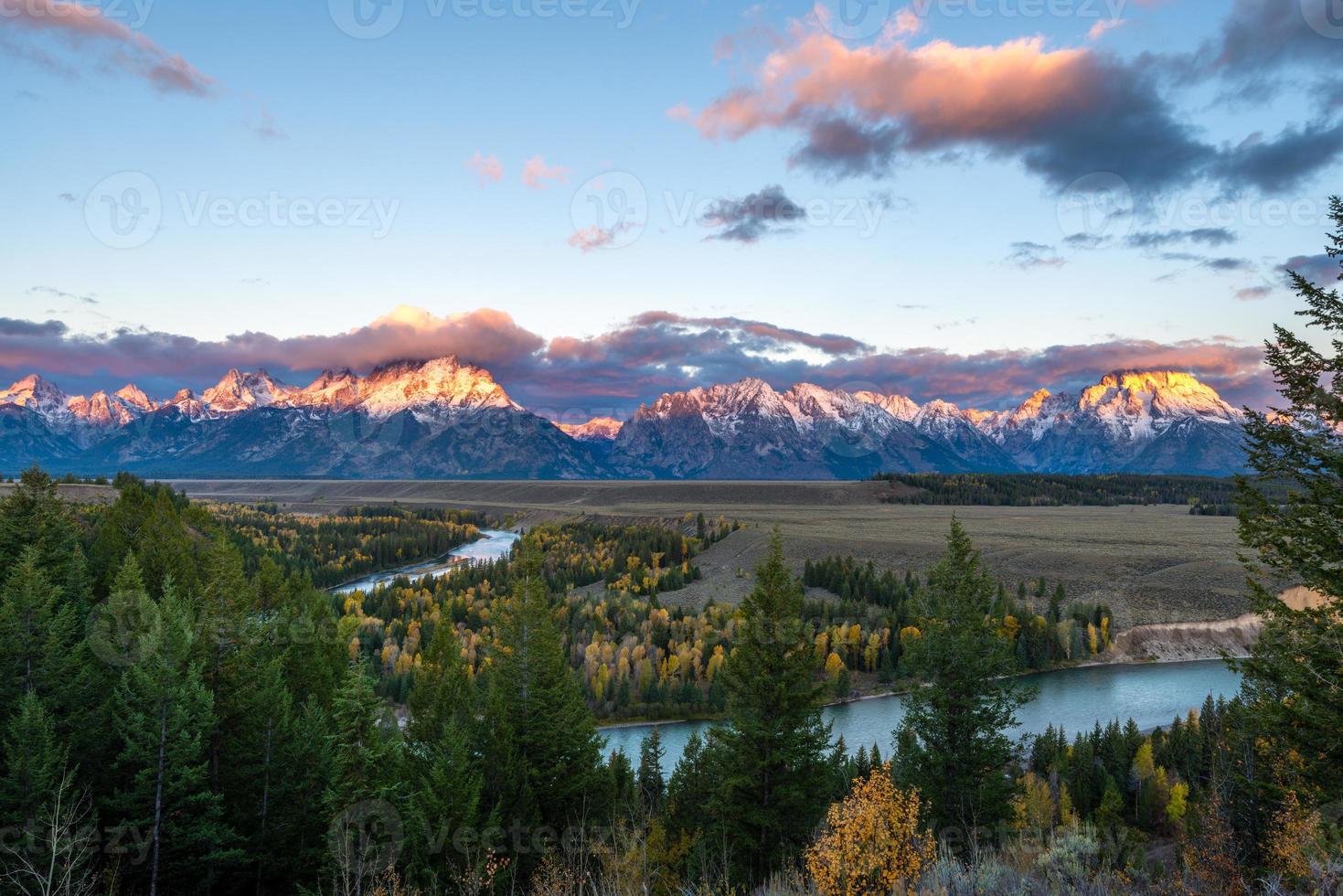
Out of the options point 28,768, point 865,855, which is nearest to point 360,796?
point 28,768

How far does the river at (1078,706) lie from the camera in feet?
234

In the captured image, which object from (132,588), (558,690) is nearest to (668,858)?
(558,690)

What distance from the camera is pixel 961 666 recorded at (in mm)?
28781

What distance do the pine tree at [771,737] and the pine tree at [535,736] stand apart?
1173 centimetres

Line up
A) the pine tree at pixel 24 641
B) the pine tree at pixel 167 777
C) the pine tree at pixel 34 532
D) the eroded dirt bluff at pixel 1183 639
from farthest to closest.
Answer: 1. the eroded dirt bluff at pixel 1183 639
2. the pine tree at pixel 34 532
3. the pine tree at pixel 24 641
4. the pine tree at pixel 167 777

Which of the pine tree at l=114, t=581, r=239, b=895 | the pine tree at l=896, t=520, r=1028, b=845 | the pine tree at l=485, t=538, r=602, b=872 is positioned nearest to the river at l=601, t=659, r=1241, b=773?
the pine tree at l=485, t=538, r=602, b=872

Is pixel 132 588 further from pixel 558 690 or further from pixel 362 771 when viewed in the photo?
pixel 558 690

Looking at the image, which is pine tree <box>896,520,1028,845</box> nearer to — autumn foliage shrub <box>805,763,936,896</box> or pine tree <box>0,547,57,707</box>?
autumn foliage shrub <box>805,763,936,896</box>

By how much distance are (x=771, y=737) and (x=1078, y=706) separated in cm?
7165

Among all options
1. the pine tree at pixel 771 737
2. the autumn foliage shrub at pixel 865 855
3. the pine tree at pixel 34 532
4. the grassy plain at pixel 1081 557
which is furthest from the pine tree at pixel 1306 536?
the grassy plain at pixel 1081 557

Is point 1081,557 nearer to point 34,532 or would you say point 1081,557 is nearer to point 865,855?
point 865,855

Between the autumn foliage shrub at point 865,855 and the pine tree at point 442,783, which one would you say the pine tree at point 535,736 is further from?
the autumn foliage shrub at point 865,855

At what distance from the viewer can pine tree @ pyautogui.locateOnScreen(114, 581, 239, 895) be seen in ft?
86.8

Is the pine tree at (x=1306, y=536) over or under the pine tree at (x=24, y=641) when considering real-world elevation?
over
